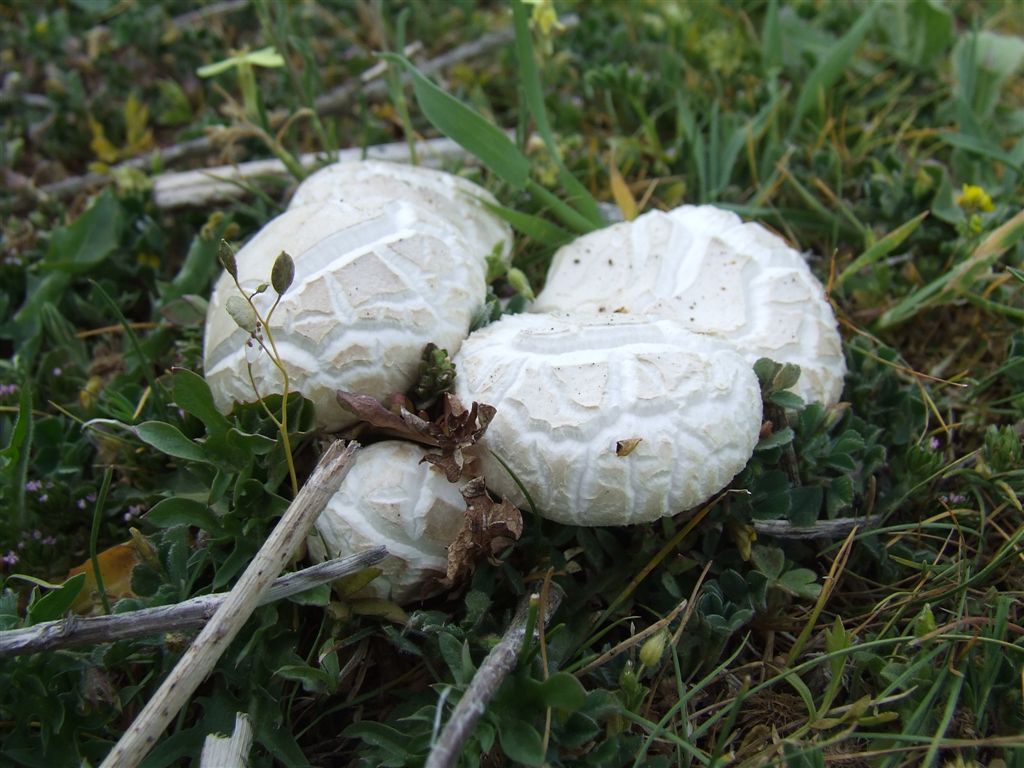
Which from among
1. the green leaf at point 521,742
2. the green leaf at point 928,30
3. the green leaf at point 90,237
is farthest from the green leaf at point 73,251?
the green leaf at point 928,30

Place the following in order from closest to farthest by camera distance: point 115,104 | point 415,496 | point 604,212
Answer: point 415,496 → point 604,212 → point 115,104

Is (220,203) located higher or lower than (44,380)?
higher

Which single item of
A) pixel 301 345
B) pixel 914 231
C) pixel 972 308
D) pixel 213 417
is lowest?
pixel 972 308

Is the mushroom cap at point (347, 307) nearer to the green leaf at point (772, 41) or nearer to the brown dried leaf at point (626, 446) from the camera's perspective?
the brown dried leaf at point (626, 446)

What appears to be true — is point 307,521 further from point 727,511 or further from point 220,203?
point 220,203

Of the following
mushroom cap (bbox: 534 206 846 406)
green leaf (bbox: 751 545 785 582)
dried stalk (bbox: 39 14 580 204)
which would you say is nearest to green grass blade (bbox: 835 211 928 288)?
mushroom cap (bbox: 534 206 846 406)

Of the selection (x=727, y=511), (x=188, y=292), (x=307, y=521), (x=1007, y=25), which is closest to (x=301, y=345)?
(x=307, y=521)

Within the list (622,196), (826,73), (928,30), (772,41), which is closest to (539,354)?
(622,196)
